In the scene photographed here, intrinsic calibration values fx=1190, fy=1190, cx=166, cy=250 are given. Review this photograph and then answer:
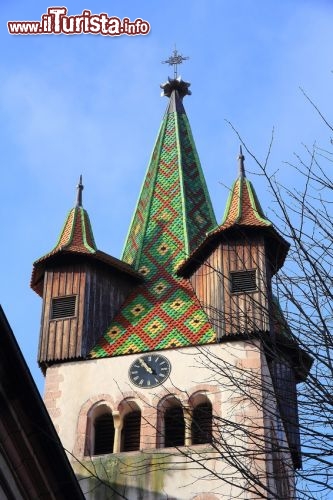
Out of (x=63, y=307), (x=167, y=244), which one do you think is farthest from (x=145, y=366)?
(x=167, y=244)

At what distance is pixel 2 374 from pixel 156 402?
11171 mm

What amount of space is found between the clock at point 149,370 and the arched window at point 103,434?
92cm

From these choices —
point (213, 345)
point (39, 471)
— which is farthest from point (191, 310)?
point (39, 471)

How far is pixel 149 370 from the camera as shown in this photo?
23.6 metres

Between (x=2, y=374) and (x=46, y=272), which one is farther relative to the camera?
(x=46, y=272)

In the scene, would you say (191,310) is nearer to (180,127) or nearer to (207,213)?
(207,213)

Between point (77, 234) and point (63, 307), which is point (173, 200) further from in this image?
point (63, 307)

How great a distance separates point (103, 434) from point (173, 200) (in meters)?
7.25

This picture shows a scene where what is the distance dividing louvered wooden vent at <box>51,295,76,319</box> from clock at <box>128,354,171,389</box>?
6.05ft

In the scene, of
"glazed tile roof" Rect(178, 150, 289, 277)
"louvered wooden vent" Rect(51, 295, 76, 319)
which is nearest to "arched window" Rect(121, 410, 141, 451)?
"louvered wooden vent" Rect(51, 295, 76, 319)

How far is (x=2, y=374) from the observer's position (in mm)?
12039

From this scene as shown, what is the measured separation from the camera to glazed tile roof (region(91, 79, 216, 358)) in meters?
24.1

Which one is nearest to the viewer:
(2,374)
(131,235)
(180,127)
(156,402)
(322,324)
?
(322,324)

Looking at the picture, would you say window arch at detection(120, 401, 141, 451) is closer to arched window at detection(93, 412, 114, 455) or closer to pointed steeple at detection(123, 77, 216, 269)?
arched window at detection(93, 412, 114, 455)
